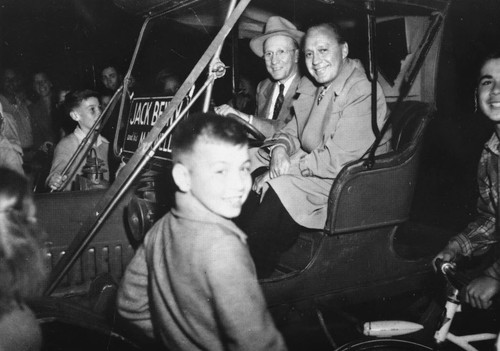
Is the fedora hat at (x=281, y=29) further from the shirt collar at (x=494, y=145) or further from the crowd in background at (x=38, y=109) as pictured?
the shirt collar at (x=494, y=145)

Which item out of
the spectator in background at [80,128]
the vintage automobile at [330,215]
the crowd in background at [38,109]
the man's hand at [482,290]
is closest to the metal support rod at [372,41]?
the vintage automobile at [330,215]

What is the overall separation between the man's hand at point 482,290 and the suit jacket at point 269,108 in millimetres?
1524

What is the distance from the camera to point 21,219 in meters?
1.47

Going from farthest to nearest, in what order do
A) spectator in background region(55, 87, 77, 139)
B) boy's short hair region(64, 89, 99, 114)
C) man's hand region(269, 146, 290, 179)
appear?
1. spectator in background region(55, 87, 77, 139)
2. boy's short hair region(64, 89, 99, 114)
3. man's hand region(269, 146, 290, 179)

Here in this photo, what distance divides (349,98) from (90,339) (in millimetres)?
1733

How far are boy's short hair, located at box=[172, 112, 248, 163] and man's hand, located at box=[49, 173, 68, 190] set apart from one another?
4.75 feet

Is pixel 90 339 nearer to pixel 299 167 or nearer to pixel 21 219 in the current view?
pixel 21 219

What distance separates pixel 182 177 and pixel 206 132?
0.52ft

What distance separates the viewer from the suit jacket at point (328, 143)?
2.12 m

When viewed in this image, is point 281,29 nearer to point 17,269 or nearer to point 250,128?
point 250,128

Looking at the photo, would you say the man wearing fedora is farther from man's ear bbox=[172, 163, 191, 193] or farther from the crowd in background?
man's ear bbox=[172, 163, 191, 193]

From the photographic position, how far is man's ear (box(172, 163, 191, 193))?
48.7 inches

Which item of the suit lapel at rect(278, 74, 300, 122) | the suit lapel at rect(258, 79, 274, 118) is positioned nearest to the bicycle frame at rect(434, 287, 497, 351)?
the suit lapel at rect(278, 74, 300, 122)

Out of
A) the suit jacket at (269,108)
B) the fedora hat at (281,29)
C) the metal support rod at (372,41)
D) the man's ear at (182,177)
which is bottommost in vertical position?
the man's ear at (182,177)
